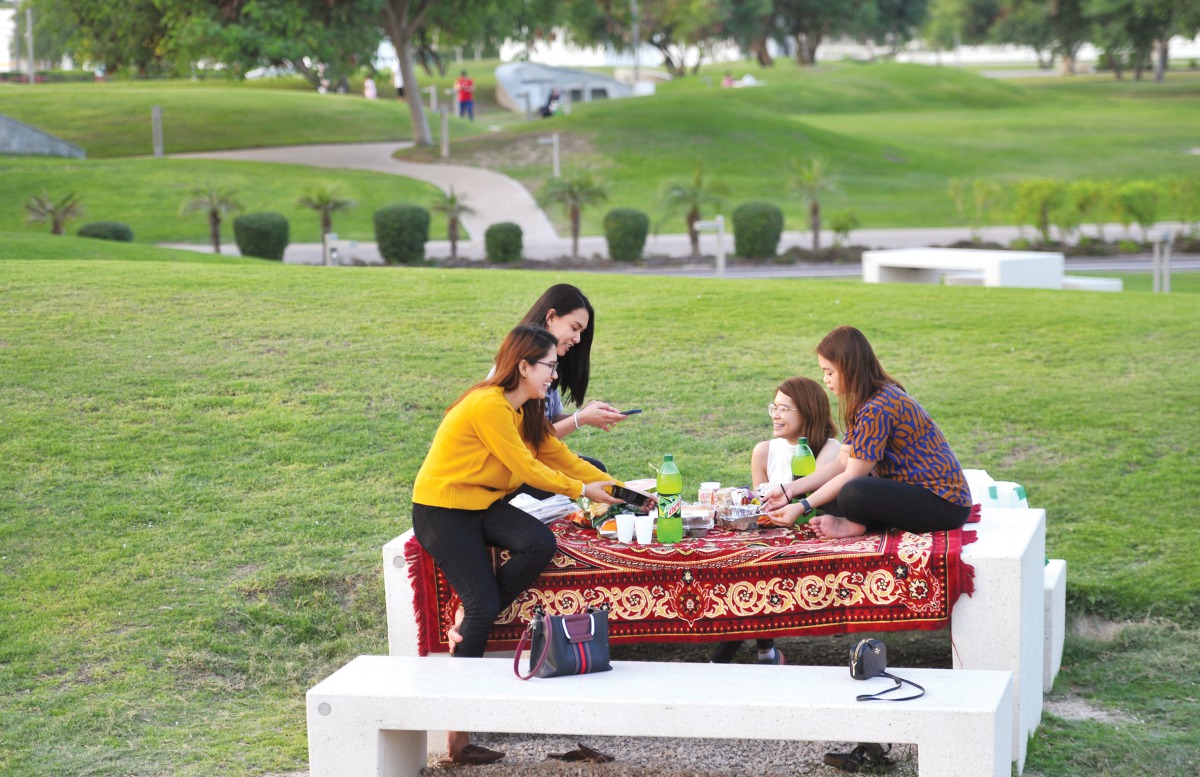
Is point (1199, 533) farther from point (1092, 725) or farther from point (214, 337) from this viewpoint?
point (214, 337)

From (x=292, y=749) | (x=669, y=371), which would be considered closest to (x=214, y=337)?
(x=669, y=371)

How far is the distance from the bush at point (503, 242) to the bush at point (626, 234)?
163 centimetres

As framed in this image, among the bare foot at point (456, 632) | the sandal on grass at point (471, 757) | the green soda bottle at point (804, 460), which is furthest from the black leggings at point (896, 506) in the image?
the sandal on grass at point (471, 757)

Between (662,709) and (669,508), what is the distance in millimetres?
1213

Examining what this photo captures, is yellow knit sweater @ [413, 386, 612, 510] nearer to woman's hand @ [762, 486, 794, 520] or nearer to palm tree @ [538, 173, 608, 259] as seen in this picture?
woman's hand @ [762, 486, 794, 520]

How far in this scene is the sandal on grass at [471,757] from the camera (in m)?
4.93

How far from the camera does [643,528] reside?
524 cm

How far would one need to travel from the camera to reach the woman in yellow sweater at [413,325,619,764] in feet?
16.2

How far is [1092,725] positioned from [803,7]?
63.1 metres

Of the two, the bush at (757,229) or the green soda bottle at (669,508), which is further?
Result: the bush at (757,229)

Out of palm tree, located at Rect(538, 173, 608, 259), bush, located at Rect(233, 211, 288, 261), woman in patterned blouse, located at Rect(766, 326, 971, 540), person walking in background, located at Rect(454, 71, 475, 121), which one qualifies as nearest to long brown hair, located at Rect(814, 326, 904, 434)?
woman in patterned blouse, located at Rect(766, 326, 971, 540)

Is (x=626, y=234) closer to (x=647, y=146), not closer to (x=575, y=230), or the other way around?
(x=575, y=230)

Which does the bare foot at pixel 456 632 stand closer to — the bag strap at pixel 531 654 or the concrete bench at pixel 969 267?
the bag strap at pixel 531 654

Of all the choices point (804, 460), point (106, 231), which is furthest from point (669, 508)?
point (106, 231)
